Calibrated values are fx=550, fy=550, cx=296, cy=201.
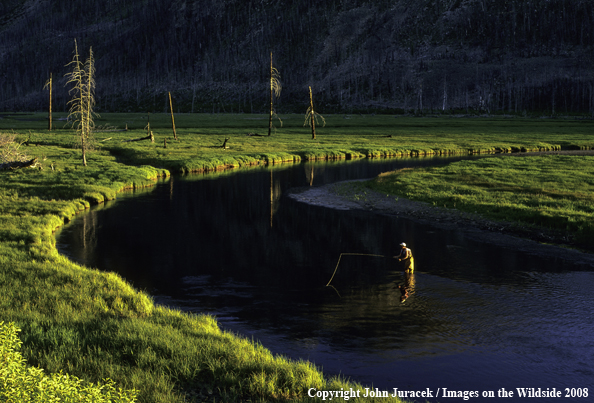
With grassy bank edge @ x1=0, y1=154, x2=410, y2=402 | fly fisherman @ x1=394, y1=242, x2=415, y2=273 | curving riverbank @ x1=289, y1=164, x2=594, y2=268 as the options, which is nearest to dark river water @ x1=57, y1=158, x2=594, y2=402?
fly fisherman @ x1=394, y1=242, x2=415, y2=273

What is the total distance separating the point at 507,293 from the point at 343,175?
118 ft

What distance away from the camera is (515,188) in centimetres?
4053

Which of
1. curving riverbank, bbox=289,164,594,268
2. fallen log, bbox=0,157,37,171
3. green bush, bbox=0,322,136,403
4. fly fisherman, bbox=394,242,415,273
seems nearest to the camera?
green bush, bbox=0,322,136,403

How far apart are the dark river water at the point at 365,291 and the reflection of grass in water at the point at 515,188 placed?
5.12 m

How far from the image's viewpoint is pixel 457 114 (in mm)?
189500

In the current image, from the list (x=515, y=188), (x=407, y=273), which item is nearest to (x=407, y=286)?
(x=407, y=273)

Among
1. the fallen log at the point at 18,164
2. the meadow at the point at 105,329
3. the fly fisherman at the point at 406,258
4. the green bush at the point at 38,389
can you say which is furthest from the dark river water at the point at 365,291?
the fallen log at the point at 18,164

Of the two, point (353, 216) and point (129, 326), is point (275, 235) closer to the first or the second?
point (353, 216)

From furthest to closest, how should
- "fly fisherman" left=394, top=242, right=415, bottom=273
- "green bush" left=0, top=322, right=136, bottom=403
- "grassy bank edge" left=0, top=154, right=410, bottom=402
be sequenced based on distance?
"fly fisherman" left=394, top=242, right=415, bottom=273 < "grassy bank edge" left=0, top=154, right=410, bottom=402 < "green bush" left=0, top=322, right=136, bottom=403

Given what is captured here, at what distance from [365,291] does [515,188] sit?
24811 mm

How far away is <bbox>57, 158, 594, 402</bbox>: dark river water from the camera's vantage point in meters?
13.9

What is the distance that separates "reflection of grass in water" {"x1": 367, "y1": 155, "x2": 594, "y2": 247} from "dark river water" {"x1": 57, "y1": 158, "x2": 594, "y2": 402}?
5.12m

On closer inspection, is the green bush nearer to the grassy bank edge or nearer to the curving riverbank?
the grassy bank edge

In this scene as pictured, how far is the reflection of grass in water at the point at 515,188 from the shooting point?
3014 centimetres
